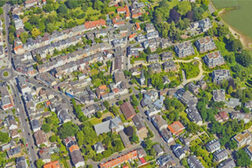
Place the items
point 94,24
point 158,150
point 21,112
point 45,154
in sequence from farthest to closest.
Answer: point 94,24, point 21,112, point 45,154, point 158,150

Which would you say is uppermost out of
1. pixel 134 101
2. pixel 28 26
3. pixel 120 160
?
pixel 28 26

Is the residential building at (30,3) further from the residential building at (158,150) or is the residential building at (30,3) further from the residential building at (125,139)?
the residential building at (158,150)

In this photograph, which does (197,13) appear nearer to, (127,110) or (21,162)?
(127,110)

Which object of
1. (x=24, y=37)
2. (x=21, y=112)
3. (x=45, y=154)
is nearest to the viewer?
(x=45, y=154)

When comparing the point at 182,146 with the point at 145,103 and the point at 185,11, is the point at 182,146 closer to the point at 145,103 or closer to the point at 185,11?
the point at 145,103

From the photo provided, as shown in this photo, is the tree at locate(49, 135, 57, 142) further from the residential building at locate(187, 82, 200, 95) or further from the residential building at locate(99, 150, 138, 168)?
the residential building at locate(187, 82, 200, 95)

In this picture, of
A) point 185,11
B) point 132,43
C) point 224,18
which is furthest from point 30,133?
point 224,18

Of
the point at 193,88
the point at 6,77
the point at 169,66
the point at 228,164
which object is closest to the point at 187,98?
the point at 193,88

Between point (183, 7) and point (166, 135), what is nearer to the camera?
point (166, 135)
